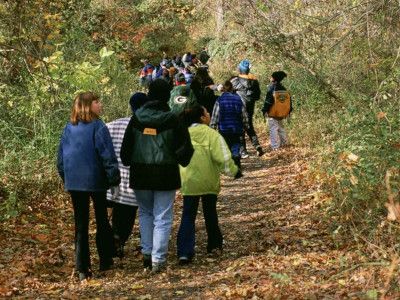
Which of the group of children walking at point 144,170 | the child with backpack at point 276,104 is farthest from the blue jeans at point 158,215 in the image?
the child with backpack at point 276,104

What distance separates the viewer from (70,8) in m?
15.5

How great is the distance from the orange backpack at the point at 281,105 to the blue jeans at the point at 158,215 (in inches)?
306

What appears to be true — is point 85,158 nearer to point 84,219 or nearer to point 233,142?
point 84,219

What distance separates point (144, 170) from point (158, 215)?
53cm

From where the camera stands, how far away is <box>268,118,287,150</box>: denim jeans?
1459 cm

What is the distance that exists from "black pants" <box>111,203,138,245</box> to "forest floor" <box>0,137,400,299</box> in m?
0.34

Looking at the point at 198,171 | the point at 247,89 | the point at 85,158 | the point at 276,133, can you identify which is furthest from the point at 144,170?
the point at 276,133

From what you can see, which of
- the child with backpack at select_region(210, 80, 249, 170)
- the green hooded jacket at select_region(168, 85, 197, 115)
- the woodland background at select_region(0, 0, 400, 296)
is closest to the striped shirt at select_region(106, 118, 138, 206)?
the green hooded jacket at select_region(168, 85, 197, 115)

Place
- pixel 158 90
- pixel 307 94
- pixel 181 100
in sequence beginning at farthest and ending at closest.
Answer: pixel 307 94 → pixel 181 100 → pixel 158 90

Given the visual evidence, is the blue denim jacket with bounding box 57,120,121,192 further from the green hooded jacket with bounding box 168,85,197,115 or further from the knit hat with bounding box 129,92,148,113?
the green hooded jacket with bounding box 168,85,197,115

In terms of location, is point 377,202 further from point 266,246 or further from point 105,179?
point 105,179

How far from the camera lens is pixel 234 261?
7168 millimetres

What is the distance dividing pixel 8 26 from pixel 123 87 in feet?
25.0

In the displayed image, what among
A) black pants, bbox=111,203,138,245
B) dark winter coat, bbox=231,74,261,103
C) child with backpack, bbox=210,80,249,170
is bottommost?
black pants, bbox=111,203,138,245
